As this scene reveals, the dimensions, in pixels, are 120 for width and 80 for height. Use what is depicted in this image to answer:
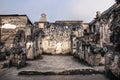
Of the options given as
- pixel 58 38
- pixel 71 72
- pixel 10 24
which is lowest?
pixel 71 72

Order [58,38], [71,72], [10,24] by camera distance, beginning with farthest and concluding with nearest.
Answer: [10,24], [58,38], [71,72]

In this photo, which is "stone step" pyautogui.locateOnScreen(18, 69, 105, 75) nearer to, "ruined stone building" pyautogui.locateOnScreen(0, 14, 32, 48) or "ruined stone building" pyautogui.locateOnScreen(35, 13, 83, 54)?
"ruined stone building" pyautogui.locateOnScreen(35, 13, 83, 54)

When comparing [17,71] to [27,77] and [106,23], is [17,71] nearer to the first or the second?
[27,77]

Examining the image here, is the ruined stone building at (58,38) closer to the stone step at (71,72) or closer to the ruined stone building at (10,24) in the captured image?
the ruined stone building at (10,24)

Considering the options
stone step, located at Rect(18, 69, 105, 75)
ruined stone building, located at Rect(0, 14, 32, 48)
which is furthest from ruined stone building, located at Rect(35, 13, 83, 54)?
stone step, located at Rect(18, 69, 105, 75)

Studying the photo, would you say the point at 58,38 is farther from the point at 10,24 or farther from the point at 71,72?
the point at 71,72

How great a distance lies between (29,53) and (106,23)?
12.7 m

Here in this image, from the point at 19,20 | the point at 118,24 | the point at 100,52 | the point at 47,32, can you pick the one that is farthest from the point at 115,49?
the point at 19,20

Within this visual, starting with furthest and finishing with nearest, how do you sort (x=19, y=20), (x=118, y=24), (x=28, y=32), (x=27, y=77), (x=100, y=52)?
1. (x=19, y=20)
2. (x=28, y=32)
3. (x=100, y=52)
4. (x=27, y=77)
5. (x=118, y=24)

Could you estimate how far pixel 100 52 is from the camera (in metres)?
10.9

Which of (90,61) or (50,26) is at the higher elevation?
(50,26)

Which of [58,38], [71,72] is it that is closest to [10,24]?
[58,38]

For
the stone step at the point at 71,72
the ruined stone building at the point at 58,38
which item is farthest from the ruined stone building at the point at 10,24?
the stone step at the point at 71,72

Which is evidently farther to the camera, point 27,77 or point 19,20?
point 19,20
